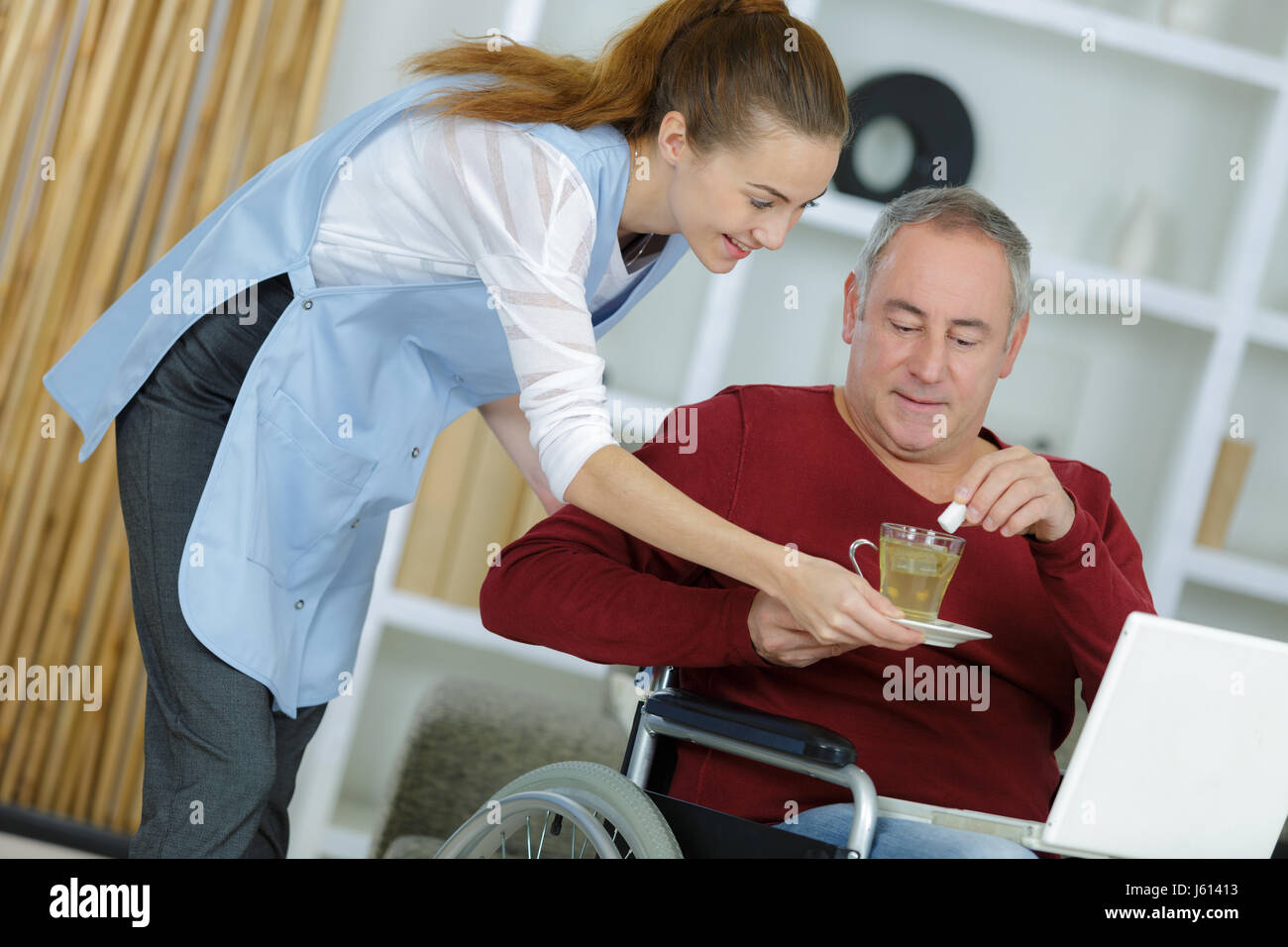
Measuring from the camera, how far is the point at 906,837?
1.41m

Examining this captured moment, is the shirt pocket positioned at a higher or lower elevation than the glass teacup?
lower

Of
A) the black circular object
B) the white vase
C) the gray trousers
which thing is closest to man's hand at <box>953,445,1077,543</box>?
the gray trousers

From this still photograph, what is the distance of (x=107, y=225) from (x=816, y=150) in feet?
6.84

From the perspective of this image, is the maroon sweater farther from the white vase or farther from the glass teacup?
the white vase

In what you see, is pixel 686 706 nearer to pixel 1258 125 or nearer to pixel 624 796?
pixel 624 796

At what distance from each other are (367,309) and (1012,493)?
807mm

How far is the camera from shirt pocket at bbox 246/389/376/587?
5.20 feet

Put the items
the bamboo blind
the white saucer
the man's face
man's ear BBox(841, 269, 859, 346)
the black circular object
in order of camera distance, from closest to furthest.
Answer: the white saucer < the man's face < man's ear BBox(841, 269, 859, 346) < the bamboo blind < the black circular object

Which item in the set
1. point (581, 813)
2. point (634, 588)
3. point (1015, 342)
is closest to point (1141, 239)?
point (1015, 342)

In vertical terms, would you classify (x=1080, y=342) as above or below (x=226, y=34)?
below

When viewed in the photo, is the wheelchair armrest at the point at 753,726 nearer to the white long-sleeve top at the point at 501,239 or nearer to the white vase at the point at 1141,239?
the white long-sleeve top at the point at 501,239

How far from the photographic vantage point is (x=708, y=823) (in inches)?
56.6

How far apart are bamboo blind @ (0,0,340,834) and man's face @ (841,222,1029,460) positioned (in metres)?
1.78
